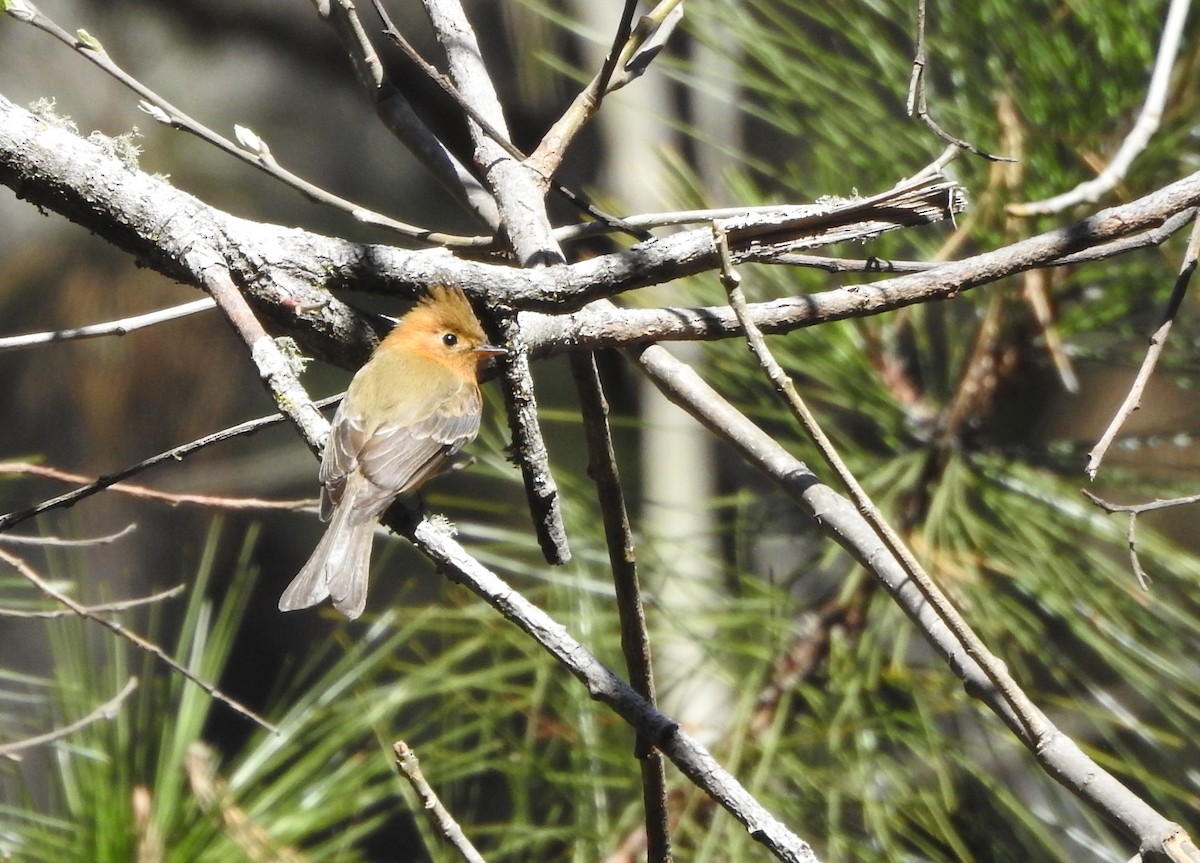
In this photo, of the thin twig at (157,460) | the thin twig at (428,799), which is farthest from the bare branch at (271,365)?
the thin twig at (428,799)

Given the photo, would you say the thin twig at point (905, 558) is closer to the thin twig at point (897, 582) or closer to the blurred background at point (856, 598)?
the thin twig at point (897, 582)

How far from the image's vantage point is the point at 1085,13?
5.86 ft

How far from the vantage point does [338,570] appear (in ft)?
5.15

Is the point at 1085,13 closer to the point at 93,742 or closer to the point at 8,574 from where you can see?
the point at 93,742

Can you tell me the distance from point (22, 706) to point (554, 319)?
3118 millimetres

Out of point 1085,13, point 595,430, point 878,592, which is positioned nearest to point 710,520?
point 878,592

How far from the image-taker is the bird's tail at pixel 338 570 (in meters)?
1.49

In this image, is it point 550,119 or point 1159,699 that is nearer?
point 1159,699

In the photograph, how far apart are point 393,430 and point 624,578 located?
0.64 meters

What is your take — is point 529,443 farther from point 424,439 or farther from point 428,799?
point 424,439

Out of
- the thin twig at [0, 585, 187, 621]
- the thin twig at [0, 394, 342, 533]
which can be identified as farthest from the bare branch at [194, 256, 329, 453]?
the thin twig at [0, 585, 187, 621]

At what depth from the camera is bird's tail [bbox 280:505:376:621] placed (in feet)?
4.90

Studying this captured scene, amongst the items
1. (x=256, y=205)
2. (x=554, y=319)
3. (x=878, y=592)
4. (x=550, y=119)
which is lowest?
(x=878, y=592)

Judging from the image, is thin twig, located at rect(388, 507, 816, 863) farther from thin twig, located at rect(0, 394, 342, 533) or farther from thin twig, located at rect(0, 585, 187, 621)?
thin twig, located at rect(0, 585, 187, 621)
